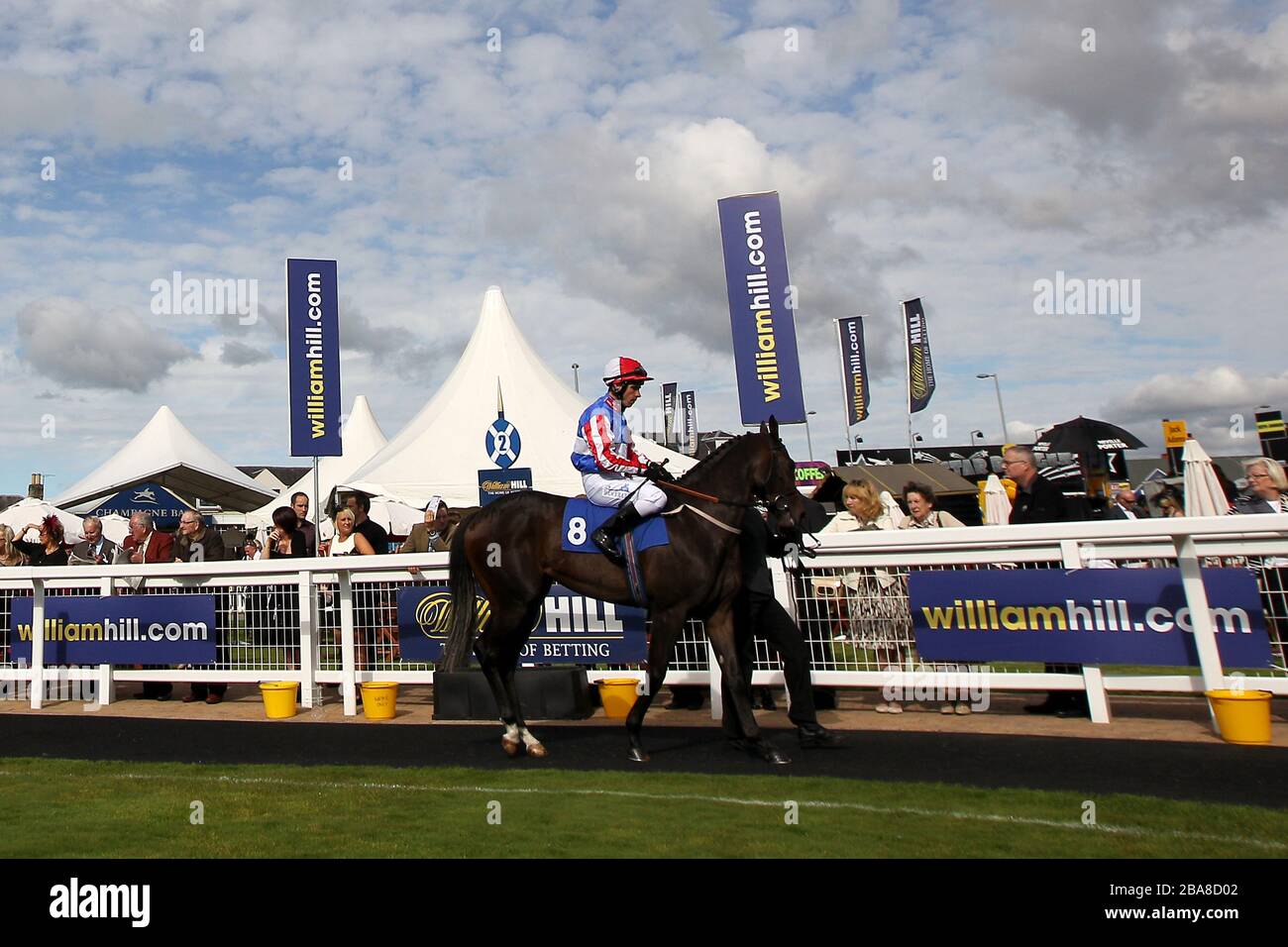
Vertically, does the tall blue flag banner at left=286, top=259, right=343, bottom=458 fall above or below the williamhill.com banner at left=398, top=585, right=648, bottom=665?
above

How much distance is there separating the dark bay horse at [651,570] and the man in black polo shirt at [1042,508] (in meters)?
2.23

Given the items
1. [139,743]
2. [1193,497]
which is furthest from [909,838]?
[1193,497]

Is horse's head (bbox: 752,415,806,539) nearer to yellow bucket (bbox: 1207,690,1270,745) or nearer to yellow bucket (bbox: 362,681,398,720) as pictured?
yellow bucket (bbox: 1207,690,1270,745)

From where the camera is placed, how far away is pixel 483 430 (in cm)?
1883

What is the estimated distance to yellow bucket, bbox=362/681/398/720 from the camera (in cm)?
801

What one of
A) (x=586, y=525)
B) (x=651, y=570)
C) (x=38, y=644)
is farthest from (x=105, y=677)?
(x=651, y=570)

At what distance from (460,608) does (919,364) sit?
25.4 m

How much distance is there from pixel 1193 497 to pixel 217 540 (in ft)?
32.8

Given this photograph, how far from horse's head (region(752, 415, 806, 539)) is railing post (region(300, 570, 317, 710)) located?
4.51 m

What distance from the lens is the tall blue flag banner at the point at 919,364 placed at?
29547 millimetres

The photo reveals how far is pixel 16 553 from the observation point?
10.5 meters

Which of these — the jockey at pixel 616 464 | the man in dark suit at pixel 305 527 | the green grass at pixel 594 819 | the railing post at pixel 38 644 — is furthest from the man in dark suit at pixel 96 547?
the jockey at pixel 616 464

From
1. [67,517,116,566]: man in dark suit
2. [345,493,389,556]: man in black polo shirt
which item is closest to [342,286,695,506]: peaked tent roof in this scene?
[67,517,116,566]: man in dark suit
